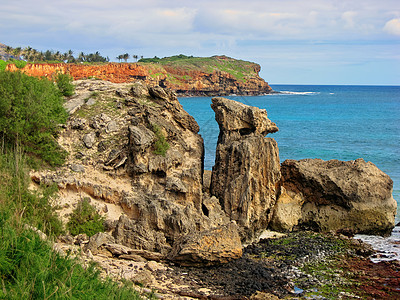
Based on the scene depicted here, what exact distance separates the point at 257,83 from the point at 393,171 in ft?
380

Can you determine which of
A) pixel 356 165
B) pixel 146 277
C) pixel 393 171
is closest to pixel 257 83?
pixel 393 171

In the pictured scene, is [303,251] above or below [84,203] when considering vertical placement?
below

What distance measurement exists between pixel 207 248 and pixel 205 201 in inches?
179

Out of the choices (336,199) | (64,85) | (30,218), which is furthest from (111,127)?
(336,199)

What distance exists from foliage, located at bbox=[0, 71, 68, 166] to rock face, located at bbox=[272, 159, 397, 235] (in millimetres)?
12240

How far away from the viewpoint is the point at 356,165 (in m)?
24.4

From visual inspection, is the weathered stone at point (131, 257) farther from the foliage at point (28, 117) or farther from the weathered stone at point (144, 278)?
the foliage at point (28, 117)

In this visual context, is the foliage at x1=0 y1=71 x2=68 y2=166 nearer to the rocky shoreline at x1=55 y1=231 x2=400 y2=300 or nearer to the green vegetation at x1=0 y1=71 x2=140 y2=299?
the green vegetation at x1=0 y1=71 x2=140 y2=299

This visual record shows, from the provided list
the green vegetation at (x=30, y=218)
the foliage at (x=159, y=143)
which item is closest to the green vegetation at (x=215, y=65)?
the foliage at (x=159, y=143)

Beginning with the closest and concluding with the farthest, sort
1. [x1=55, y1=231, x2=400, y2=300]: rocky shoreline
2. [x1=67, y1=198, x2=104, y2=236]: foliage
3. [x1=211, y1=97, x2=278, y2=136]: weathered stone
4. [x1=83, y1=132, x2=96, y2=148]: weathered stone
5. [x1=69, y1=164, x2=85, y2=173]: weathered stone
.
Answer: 1. [x1=55, y1=231, x2=400, y2=300]: rocky shoreline
2. [x1=67, y1=198, x2=104, y2=236]: foliage
3. [x1=69, y1=164, x2=85, y2=173]: weathered stone
4. [x1=83, y1=132, x2=96, y2=148]: weathered stone
5. [x1=211, y1=97, x2=278, y2=136]: weathered stone

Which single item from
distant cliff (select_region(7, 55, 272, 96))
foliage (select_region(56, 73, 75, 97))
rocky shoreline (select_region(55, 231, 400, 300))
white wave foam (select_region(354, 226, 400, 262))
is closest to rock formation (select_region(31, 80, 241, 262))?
foliage (select_region(56, 73, 75, 97))

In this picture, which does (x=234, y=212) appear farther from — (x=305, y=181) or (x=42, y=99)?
(x=42, y=99)

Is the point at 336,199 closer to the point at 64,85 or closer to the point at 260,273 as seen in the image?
the point at 260,273

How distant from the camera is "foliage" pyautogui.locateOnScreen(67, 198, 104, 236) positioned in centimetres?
1767
